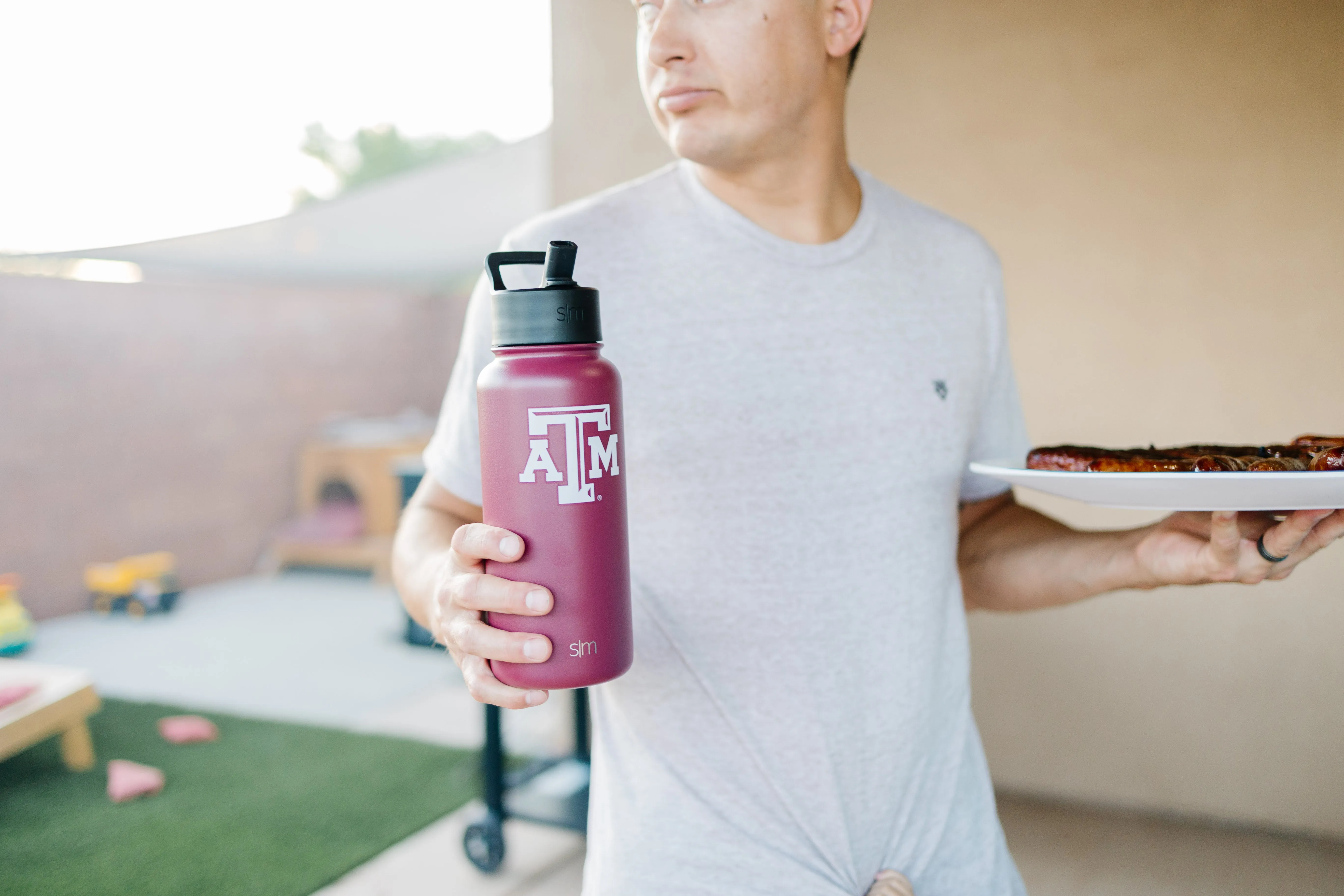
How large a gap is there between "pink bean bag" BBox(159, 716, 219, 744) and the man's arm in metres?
2.94

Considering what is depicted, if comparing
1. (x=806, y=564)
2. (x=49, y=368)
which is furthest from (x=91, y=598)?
(x=806, y=564)

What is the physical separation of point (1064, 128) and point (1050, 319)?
1.79 feet

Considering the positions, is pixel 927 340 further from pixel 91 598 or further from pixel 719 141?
pixel 91 598

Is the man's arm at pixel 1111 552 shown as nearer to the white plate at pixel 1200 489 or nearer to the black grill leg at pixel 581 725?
the white plate at pixel 1200 489

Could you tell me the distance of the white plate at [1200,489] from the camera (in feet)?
2.17

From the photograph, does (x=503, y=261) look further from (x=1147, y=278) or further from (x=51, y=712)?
(x=51, y=712)

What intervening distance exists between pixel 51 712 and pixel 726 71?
2.83 metres

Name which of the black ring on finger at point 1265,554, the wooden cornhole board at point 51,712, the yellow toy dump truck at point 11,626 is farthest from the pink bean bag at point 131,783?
the black ring on finger at point 1265,554

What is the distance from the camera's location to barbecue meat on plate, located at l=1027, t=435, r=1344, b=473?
85 centimetres

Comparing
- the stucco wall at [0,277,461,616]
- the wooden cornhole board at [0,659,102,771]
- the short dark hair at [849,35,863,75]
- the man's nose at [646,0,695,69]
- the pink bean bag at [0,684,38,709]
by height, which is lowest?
the wooden cornhole board at [0,659,102,771]

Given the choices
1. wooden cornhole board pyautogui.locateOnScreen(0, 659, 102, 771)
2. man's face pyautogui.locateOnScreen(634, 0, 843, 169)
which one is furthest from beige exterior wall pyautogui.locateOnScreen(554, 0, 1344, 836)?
wooden cornhole board pyautogui.locateOnScreen(0, 659, 102, 771)

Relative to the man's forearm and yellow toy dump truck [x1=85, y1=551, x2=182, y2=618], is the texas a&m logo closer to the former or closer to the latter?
the man's forearm

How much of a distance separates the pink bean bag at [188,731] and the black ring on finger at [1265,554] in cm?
328

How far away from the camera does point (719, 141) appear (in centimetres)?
88
